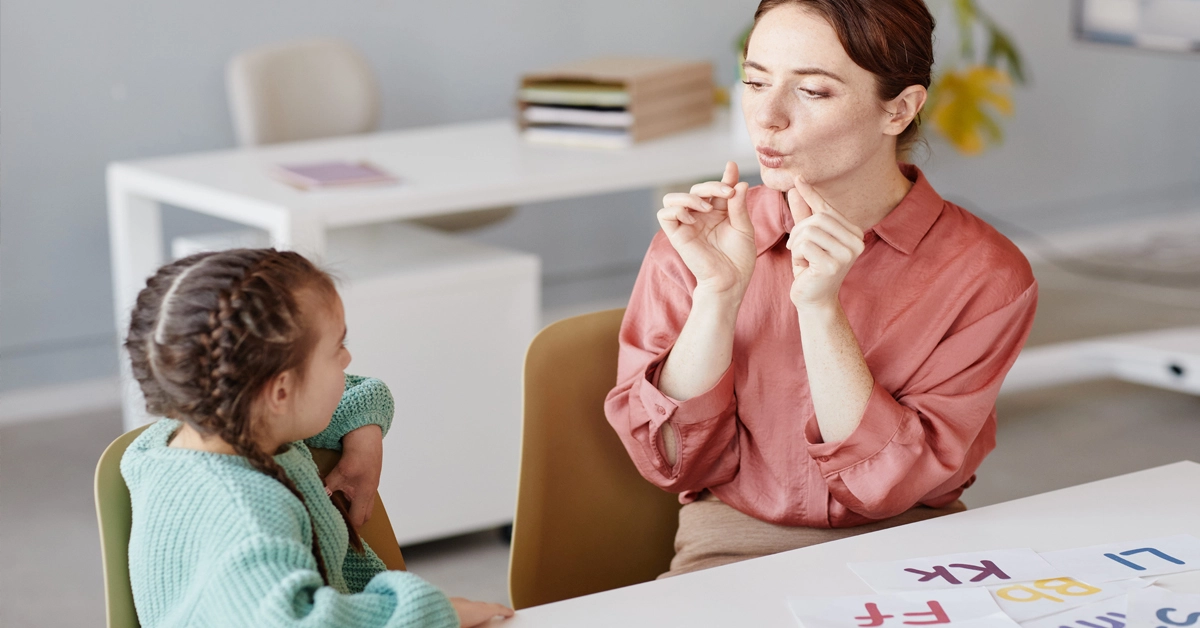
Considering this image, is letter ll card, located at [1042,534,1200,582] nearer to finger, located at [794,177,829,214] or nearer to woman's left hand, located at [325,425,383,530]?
finger, located at [794,177,829,214]

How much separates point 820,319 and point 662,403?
0.19 m

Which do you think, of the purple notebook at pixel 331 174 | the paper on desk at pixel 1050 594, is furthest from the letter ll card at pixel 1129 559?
the purple notebook at pixel 331 174

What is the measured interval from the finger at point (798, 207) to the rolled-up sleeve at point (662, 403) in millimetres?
153

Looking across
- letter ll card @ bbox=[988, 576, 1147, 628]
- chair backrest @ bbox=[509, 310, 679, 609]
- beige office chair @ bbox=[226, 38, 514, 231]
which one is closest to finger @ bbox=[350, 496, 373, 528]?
chair backrest @ bbox=[509, 310, 679, 609]

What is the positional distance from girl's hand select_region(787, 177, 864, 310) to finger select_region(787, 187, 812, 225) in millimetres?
40

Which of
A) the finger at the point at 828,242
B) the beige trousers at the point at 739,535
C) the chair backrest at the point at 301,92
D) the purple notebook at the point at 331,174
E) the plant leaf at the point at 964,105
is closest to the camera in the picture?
the finger at the point at 828,242

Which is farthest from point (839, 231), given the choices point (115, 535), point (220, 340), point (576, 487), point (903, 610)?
point (115, 535)

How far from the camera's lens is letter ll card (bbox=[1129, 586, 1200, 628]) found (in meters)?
1.01

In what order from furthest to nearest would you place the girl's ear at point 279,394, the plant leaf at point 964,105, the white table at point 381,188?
the plant leaf at point 964,105 → the white table at point 381,188 → the girl's ear at point 279,394

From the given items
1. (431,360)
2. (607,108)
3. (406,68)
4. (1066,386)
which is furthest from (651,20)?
(431,360)

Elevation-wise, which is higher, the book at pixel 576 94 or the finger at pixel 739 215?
the finger at pixel 739 215

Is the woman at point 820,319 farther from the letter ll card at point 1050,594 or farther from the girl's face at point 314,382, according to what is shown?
the girl's face at point 314,382

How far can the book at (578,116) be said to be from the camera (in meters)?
2.73

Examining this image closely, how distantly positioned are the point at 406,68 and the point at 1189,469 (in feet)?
→ 9.02
